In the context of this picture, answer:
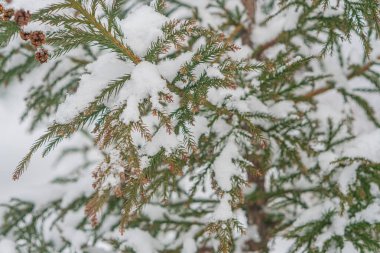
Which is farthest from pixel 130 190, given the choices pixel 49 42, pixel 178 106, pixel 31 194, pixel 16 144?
pixel 16 144

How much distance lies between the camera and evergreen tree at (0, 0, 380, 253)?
1.96m

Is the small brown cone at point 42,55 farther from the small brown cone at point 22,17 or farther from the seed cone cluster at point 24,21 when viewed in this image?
the small brown cone at point 22,17

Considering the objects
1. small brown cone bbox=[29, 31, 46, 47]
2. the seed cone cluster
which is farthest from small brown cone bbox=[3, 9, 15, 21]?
small brown cone bbox=[29, 31, 46, 47]

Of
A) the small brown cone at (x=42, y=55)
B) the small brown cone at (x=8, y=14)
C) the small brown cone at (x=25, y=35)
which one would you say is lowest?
the small brown cone at (x=42, y=55)

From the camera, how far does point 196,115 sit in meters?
2.84

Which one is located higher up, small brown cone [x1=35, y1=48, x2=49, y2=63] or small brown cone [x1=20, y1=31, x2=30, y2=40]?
small brown cone [x1=20, y1=31, x2=30, y2=40]

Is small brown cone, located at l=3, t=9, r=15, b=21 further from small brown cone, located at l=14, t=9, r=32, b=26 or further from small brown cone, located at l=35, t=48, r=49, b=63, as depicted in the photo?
small brown cone, located at l=35, t=48, r=49, b=63

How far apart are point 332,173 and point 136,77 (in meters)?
1.85

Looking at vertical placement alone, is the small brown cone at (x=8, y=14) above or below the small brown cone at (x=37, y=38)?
above

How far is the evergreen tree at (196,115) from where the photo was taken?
6.43 ft

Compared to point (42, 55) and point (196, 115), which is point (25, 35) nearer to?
point (42, 55)

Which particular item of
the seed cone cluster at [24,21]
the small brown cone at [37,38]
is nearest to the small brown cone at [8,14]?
the seed cone cluster at [24,21]

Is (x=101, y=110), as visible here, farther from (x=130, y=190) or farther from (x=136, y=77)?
(x=130, y=190)

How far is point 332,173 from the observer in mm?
3176
